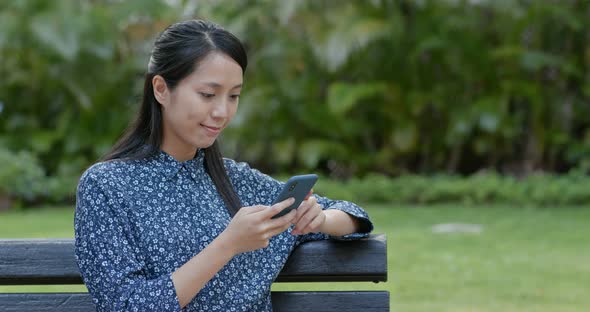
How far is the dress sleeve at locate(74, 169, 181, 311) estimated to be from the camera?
2.19 metres

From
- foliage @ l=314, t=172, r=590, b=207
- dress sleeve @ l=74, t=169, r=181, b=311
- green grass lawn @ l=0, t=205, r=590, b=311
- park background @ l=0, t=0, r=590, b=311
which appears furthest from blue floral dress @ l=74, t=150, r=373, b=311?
foliage @ l=314, t=172, r=590, b=207

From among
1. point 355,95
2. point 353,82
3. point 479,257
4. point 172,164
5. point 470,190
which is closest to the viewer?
point 172,164

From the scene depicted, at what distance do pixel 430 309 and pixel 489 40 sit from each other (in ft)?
27.0

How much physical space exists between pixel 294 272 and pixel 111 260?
588mm

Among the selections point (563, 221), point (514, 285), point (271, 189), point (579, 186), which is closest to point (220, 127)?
point (271, 189)

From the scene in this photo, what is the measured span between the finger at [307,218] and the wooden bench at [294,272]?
22cm

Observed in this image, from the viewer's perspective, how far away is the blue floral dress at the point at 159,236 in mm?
2205

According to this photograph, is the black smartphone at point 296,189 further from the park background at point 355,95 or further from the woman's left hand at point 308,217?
the park background at point 355,95

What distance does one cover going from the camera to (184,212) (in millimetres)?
2418

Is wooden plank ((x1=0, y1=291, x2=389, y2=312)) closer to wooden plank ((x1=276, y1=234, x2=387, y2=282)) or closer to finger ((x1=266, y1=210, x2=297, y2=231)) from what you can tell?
wooden plank ((x1=276, y1=234, x2=387, y2=282))

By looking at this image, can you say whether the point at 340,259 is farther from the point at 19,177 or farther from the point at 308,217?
the point at 19,177

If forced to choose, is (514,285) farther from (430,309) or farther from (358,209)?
(358,209)

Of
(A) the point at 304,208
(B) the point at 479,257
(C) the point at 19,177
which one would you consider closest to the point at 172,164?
(A) the point at 304,208

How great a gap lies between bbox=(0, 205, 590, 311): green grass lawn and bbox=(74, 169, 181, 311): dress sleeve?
240cm
